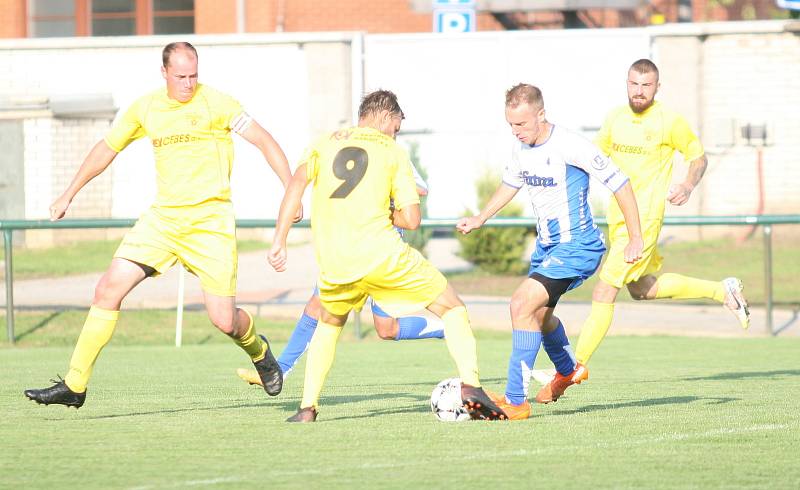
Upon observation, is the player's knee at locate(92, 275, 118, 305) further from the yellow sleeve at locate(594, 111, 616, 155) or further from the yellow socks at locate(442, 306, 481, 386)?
the yellow sleeve at locate(594, 111, 616, 155)

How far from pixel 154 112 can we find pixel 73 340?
8201mm

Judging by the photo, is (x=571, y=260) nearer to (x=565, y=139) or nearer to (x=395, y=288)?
(x=565, y=139)

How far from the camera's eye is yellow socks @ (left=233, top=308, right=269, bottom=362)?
9.12m

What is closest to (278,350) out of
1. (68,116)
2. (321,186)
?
(321,186)

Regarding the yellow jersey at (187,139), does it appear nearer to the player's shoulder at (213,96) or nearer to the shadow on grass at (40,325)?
the player's shoulder at (213,96)

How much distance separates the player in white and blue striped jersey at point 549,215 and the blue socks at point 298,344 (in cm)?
176

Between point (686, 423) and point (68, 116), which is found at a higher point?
point (68, 116)

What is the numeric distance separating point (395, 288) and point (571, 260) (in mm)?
1361

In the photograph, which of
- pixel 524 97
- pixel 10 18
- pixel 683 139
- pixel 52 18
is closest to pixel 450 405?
pixel 524 97

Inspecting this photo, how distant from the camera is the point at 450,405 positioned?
8.41 metres

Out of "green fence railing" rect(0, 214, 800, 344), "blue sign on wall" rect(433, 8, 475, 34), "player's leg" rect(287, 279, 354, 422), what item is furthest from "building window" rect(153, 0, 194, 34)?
"player's leg" rect(287, 279, 354, 422)

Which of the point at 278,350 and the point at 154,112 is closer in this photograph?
the point at 154,112

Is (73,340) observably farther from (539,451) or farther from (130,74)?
(130,74)

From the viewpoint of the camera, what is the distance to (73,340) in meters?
16.5
